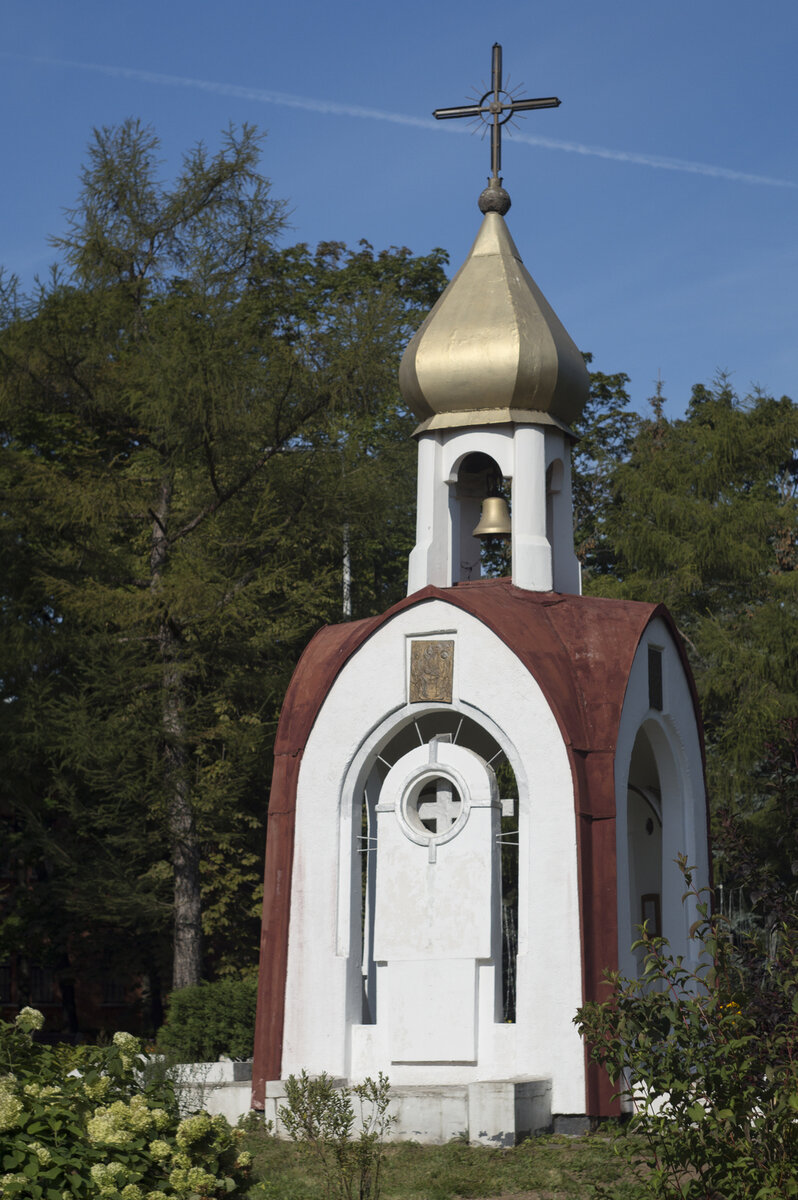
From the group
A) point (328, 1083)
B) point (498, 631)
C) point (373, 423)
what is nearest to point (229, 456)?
point (373, 423)

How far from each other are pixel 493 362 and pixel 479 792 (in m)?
3.77

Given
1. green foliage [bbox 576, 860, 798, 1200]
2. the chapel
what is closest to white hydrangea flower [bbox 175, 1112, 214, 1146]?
green foliage [bbox 576, 860, 798, 1200]

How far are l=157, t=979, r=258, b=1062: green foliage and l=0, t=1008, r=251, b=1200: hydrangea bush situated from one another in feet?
25.3

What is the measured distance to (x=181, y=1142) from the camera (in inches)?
297

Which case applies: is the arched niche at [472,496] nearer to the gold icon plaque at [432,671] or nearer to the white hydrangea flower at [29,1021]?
the gold icon plaque at [432,671]

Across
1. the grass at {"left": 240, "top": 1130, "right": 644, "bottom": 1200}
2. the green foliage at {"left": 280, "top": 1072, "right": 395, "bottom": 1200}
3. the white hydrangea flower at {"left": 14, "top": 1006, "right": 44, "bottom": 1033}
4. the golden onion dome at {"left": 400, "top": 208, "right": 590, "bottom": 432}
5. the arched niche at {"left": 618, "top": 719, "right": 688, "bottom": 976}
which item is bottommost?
the grass at {"left": 240, "top": 1130, "right": 644, "bottom": 1200}

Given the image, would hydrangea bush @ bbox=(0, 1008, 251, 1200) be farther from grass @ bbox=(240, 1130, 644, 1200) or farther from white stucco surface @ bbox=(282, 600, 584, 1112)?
white stucco surface @ bbox=(282, 600, 584, 1112)

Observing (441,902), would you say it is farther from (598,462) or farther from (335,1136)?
(598,462)

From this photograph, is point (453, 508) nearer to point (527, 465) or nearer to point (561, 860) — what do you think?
point (527, 465)

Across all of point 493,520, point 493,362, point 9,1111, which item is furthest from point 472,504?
point 9,1111

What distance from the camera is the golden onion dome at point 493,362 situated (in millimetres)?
13453

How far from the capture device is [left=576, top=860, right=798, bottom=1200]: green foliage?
626 cm

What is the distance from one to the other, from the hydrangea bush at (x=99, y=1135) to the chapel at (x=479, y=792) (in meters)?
3.18

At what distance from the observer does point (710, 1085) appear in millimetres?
6391
